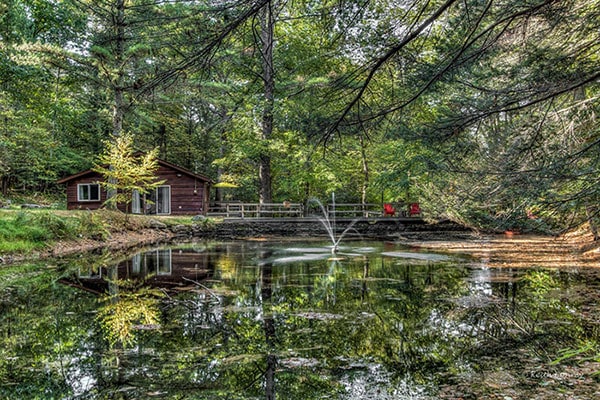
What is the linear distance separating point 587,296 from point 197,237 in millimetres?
16574

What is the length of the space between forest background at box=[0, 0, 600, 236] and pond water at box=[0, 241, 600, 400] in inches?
48.7

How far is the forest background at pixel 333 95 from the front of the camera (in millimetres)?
3242

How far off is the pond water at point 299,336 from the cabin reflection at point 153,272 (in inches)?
4.3

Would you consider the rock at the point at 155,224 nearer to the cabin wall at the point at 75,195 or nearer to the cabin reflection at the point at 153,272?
the cabin reflection at the point at 153,272

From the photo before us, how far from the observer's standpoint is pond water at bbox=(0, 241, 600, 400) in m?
3.12

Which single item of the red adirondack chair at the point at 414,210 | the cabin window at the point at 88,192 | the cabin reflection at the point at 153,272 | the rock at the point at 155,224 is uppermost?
the cabin window at the point at 88,192

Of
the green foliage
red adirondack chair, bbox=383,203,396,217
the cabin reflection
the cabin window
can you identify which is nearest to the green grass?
the cabin reflection

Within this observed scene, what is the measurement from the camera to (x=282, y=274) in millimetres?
8609

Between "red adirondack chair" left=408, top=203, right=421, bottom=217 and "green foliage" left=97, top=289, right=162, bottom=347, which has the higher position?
"red adirondack chair" left=408, top=203, right=421, bottom=217

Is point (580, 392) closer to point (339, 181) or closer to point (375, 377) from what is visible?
point (375, 377)

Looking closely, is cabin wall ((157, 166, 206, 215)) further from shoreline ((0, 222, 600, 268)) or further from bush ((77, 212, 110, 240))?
bush ((77, 212, 110, 240))

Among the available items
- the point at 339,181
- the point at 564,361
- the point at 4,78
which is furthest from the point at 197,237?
the point at 564,361

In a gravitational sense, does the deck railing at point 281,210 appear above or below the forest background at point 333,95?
below

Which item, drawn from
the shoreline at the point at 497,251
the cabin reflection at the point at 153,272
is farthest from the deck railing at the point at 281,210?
the cabin reflection at the point at 153,272
